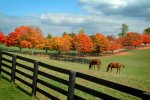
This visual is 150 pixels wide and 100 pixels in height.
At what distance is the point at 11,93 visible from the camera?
1339 centimetres

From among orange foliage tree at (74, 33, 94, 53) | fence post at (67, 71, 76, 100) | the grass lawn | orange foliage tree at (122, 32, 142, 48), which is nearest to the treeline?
orange foliage tree at (74, 33, 94, 53)

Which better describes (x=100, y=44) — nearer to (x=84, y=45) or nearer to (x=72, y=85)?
(x=84, y=45)

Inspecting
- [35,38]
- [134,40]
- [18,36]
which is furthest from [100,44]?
[134,40]

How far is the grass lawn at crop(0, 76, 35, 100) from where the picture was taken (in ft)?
41.1

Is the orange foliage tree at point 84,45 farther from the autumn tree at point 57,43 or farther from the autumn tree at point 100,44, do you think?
the autumn tree at point 57,43

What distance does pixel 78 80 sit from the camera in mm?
19859

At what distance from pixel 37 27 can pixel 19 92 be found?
110486mm

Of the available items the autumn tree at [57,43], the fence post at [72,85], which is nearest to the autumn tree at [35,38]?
the autumn tree at [57,43]

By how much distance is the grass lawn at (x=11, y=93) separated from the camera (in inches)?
494

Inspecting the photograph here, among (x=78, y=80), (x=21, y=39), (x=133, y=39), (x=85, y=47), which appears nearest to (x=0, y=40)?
(x=21, y=39)

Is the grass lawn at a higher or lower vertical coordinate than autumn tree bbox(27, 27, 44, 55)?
lower

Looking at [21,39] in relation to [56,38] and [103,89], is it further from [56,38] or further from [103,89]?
[103,89]

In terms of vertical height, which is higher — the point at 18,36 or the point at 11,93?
the point at 18,36

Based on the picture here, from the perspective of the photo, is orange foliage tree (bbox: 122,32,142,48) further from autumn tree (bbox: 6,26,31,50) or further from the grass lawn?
the grass lawn
